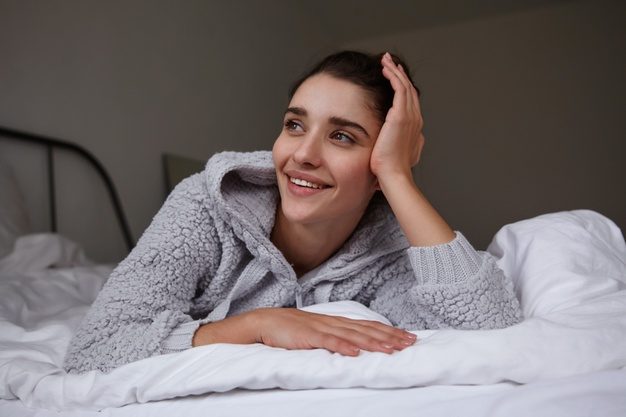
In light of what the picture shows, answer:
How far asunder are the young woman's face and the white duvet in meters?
0.20

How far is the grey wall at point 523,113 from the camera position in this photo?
351cm

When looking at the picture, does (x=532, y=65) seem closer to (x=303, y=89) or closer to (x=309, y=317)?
(x=303, y=89)

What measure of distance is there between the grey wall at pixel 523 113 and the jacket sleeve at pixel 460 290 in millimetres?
3018

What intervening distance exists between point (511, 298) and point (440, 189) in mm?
3137

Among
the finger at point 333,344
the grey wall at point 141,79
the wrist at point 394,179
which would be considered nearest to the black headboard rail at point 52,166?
the grey wall at point 141,79

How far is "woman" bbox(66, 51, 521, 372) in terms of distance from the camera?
2.54 feet

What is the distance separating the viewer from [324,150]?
0.95 metres

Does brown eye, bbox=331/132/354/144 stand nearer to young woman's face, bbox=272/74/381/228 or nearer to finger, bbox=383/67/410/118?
young woman's face, bbox=272/74/381/228

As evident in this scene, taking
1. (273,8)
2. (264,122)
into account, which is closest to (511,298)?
(264,122)

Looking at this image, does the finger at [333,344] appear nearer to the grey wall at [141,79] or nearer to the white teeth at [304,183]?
the white teeth at [304,183]

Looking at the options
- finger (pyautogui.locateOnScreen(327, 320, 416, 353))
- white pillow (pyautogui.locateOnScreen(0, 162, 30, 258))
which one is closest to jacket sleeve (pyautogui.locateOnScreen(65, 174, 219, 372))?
finger (pyautogui.locateOnScreen(327, 320, 416, 353))

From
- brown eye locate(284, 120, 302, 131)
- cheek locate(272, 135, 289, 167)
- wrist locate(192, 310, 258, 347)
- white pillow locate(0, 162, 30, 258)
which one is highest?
brown eye locate(284, 120, 302, 131)

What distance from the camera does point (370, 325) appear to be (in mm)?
715

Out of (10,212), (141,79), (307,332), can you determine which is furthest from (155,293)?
(141,79)
